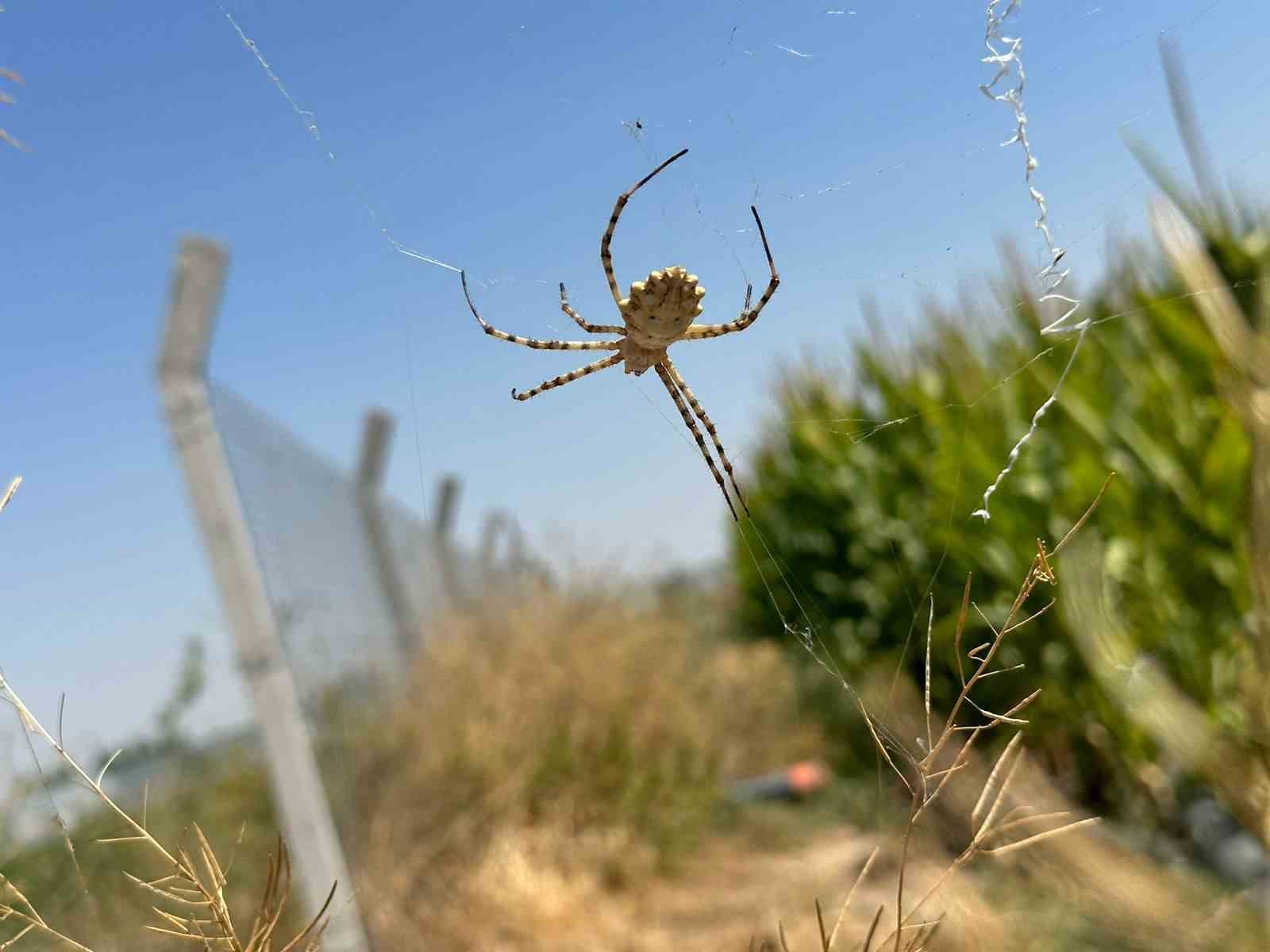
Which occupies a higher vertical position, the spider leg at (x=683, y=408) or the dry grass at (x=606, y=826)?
the spider leg at (x=683, y=408)

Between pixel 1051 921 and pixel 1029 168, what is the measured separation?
8.79ft

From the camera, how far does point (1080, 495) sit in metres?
4.74

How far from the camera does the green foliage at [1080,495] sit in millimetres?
3961

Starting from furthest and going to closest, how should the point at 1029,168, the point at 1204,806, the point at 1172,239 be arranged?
the point at 1204,806, the point at 1172,239, the point at 1029,168

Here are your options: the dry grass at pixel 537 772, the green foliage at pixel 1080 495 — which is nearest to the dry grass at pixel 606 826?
the dry grass at pixel 537 772

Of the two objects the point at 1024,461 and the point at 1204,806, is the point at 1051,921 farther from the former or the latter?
the point at 1024,461

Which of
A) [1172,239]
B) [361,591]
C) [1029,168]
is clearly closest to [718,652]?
[361,591]

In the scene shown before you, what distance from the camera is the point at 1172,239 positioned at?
2139mm

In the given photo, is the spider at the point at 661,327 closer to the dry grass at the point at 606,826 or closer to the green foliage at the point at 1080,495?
the green foliage at the point at 1080,495

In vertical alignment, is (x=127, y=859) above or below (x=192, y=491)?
below

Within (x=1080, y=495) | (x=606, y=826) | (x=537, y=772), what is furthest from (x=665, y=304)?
(x=606, y=826)

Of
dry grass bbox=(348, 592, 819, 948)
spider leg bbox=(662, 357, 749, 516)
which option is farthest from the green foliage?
dry grass bbox=(348, 592, 819, 948)

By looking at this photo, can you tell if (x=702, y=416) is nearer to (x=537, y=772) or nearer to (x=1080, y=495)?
(x=1080, y=495)

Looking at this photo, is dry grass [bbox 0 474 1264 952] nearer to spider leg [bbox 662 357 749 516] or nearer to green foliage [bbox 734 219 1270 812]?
green foliage [bbox 734 219 1270 812]
